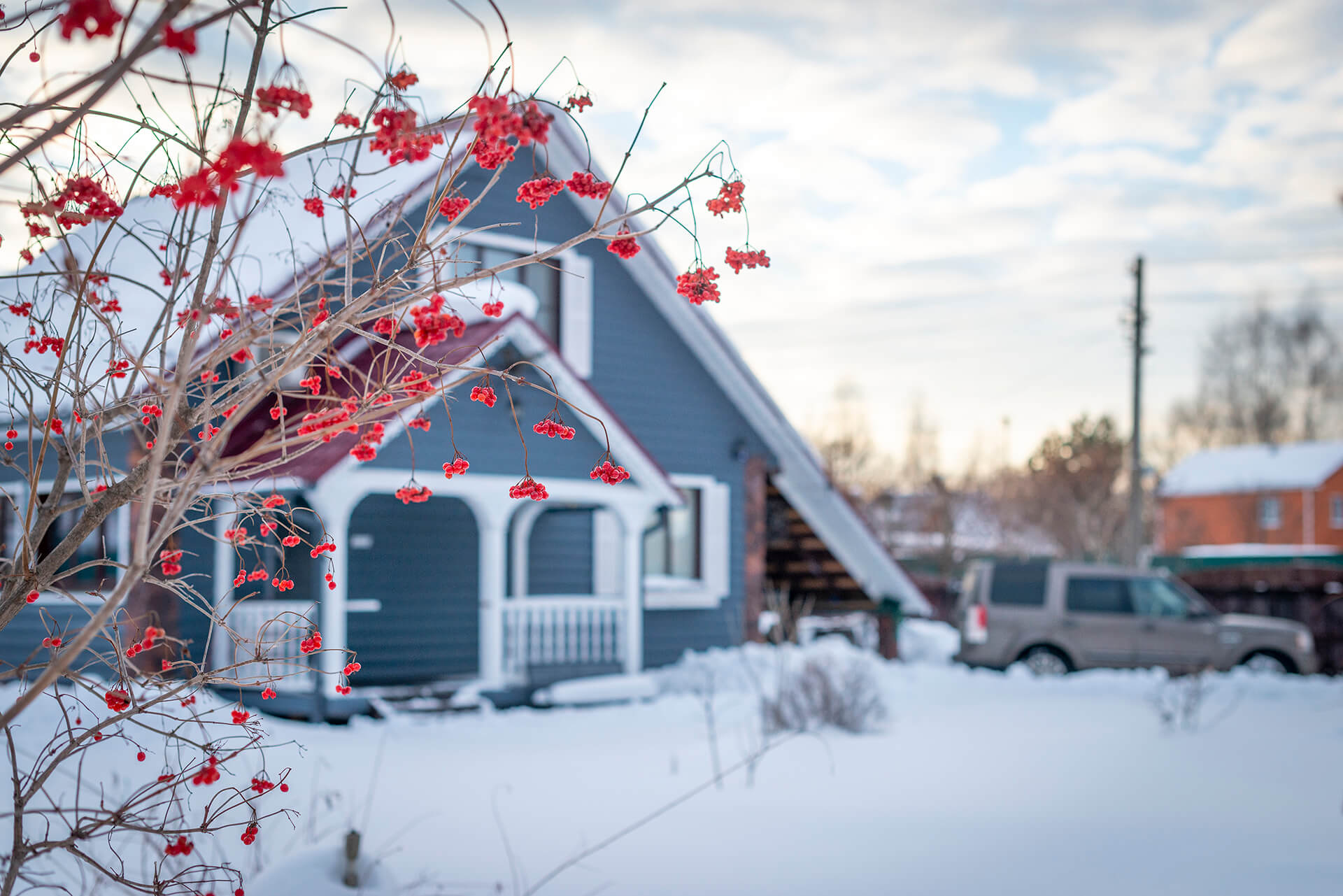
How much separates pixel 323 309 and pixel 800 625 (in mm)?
13121

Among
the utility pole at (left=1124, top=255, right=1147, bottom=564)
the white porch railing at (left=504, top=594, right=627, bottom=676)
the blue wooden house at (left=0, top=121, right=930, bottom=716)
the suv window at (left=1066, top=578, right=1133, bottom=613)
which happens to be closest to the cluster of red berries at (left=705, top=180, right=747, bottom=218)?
the blue wooden house at (left=0, top=121, right=930, bottom=716)

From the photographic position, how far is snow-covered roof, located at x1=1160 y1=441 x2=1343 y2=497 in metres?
42.2

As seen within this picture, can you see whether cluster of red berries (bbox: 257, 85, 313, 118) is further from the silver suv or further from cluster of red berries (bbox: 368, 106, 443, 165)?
the silver suv

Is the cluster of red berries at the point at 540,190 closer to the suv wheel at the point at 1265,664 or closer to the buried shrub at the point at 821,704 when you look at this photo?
the buried shrub at the point at 821,704

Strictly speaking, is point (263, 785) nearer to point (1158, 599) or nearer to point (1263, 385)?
point (1158, 599)

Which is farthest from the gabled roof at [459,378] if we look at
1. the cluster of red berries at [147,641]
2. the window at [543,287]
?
the cluster of red berries at [147,641]

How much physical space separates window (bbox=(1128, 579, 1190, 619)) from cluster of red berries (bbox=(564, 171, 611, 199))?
1273 cm

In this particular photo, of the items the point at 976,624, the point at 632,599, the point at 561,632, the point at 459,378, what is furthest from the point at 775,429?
the point at 459,378

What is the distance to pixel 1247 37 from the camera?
10.7 meters

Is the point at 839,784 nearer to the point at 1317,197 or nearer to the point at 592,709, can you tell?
the point at 592,709

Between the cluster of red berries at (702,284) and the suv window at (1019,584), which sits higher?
the cluster of red berries at (702,284)

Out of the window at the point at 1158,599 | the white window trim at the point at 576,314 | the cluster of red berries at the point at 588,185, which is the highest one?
the white window trim at the point at 576,314

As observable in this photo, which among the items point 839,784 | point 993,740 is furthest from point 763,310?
Result: point 993,740

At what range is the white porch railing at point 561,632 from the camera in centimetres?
1084
